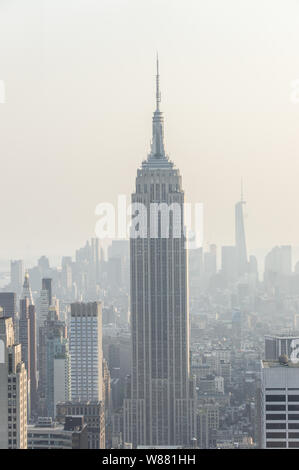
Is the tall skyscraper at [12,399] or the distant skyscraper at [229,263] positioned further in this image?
the distant skyscraper at [229,263]

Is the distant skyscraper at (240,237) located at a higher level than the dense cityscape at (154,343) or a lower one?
higher

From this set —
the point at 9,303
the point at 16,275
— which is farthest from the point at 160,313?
the point at 16,275

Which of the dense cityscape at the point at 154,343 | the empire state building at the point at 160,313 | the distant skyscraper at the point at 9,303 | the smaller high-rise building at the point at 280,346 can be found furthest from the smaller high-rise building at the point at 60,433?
the empire state building at the point at 160,313

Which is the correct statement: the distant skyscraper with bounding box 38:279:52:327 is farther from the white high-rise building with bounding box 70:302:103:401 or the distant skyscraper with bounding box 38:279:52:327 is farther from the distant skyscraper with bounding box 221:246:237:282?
the distant skyscraper with bounding box 221:246:237:282

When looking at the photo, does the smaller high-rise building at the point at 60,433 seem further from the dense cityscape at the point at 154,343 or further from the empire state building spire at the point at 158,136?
the empire state building spire at the point at 158,136

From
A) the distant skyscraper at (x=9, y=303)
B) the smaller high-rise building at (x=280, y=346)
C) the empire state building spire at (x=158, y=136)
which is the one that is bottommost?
the smaller high-rise building at (x=280, y=346)

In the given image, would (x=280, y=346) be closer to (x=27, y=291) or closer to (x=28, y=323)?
(x=27, y=291)

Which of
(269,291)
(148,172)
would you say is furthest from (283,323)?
(148,172)

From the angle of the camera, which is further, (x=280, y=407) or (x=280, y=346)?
(x=280, y=346)
